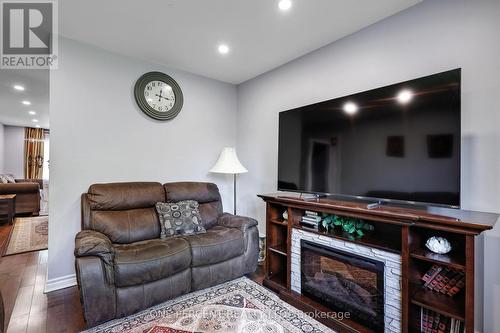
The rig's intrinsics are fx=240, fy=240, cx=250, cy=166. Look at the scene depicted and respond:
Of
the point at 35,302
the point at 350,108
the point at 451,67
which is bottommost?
the point at 35,302

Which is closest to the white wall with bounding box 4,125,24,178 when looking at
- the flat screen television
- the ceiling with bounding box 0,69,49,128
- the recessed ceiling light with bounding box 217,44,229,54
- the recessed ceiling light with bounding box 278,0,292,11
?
the ceiling with bounding box 0,69,49,128

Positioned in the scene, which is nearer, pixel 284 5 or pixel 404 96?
pixel 404 96

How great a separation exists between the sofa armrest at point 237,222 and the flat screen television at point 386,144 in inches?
25.0

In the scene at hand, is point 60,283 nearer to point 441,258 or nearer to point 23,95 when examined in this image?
point 441,258

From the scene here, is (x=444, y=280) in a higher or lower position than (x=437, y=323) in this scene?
higher

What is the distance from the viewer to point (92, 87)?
2615 millimetres

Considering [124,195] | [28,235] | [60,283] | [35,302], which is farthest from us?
[28,235]

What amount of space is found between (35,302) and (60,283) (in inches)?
11.1

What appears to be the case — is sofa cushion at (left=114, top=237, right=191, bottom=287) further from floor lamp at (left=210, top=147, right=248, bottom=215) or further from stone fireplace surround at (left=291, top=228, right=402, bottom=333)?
stone fireplace surround at (left=291, top=228, right=402, bottom=333)

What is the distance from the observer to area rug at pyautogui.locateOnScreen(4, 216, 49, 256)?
337 cm

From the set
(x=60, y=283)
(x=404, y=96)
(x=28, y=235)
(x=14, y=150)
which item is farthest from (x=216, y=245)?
(x=14, y=150)

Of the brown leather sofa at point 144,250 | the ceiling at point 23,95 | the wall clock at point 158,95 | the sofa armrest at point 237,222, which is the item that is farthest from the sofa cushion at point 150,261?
the ceiling at point 23,95

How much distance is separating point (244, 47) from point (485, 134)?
223 cm

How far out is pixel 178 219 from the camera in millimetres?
2590
